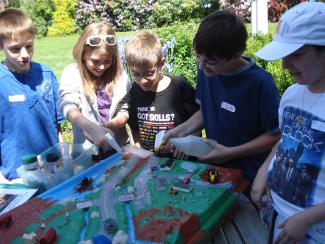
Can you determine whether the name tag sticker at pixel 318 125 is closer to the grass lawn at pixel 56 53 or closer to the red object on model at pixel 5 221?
the red object on model at pixel 5 221

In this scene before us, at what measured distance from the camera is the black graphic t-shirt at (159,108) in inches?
85.4

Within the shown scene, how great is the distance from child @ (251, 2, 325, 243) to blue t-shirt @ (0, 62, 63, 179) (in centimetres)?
141

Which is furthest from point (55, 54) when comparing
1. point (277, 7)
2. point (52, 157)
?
point (52, 157)

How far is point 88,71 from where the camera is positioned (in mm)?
2279

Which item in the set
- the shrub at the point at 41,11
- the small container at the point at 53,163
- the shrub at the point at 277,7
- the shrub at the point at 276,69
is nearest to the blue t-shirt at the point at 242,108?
the small container at the point at 53,163

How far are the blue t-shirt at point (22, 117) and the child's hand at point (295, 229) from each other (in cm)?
145

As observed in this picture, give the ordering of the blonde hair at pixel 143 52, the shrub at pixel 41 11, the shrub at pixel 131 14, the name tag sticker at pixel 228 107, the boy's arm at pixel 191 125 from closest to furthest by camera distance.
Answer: the name tag sticker at pixel 228 107 → the boy's arm at pixel 191 125 → the blonde hair at pixel 143 52 → the shrub at pixel 131 14 → the shrub at pixel 41 11

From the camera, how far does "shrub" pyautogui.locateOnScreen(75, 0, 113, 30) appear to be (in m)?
13.1

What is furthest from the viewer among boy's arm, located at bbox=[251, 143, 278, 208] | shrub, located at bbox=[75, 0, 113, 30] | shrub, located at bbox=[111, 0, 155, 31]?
shrub, located at bbox=[75, 0, 113, 30]

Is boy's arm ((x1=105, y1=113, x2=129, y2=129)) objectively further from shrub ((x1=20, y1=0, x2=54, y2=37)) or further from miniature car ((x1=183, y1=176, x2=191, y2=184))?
shrub ((x1=20, y1=0, x2=54, y2=37))

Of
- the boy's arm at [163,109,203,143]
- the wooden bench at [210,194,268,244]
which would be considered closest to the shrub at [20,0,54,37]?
the boy's arm at [163,109,203,143]

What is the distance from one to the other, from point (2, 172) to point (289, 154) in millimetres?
1535

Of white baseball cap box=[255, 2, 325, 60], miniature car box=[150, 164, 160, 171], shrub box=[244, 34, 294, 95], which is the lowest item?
shrub box=[244, 34, 294, 95]

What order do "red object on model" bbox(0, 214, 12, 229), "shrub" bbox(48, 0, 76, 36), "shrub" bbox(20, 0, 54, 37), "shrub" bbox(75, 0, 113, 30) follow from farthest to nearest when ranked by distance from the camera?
"shrub" bbox(20, 0, 54, 37)
"shrub" bbox(48, 0, 76, 36)
"shrub" bbox(75, 0, 113, 30)
"red object on model" bbox(0, 214, 12, 229)
